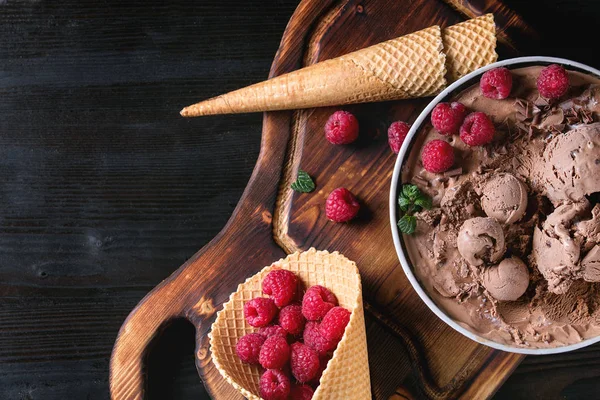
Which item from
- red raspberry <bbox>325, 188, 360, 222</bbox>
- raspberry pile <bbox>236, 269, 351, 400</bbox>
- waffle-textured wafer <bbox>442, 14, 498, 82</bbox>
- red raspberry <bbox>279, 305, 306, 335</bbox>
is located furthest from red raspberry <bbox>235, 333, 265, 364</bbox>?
waffle-textured wafer <bbox>442, 14, 498, 82</bbox>

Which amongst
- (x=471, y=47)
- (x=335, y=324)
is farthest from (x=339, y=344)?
(x=471, y=47)

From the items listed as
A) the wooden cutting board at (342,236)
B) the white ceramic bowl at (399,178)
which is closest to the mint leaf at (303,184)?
the wooden cutting board at (342,236)

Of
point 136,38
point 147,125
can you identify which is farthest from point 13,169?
point 136,38

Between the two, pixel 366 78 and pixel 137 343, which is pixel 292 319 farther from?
pixel 366 78

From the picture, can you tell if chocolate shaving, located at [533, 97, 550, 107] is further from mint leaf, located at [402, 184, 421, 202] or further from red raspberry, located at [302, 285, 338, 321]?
red raspberry, located at [302, 285, 338, 321]

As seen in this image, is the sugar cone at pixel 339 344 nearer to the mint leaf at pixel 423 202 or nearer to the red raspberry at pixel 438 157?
the mint leaf at pixel 423 202

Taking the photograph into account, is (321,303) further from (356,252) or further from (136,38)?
(136,38)
